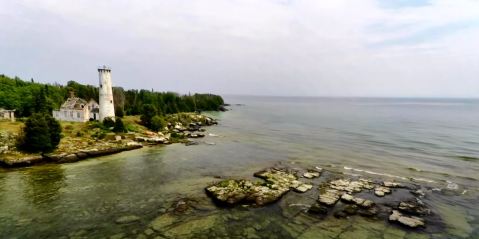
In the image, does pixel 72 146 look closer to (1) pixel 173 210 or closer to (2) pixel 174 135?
(2) pixel 174 135

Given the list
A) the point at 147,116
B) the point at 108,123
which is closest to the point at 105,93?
the point at 108,123

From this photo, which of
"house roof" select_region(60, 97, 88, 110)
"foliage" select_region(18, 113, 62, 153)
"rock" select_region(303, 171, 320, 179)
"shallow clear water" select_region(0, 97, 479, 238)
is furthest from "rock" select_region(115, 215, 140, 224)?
"house roof" select_region(60, 97, 88, 110)

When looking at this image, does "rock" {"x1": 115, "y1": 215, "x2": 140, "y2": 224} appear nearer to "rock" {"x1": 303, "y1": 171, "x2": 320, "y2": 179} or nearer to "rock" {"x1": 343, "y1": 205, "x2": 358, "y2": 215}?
"rock" {"x1": 343, "y1": 205, "x2": 358, "y2": 215}

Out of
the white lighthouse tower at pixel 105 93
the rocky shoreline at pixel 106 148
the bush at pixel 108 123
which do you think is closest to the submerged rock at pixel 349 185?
the rocky shoreline at pixel 106 148

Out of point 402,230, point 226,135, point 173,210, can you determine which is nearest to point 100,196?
point 173,210

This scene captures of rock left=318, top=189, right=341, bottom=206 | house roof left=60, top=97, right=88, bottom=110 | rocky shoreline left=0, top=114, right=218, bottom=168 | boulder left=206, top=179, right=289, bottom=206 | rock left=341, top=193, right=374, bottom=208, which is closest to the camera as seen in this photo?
rock left=341, top=193, right=374, bottom=208

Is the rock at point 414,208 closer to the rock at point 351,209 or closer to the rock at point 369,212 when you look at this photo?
the rock at point 369,212
